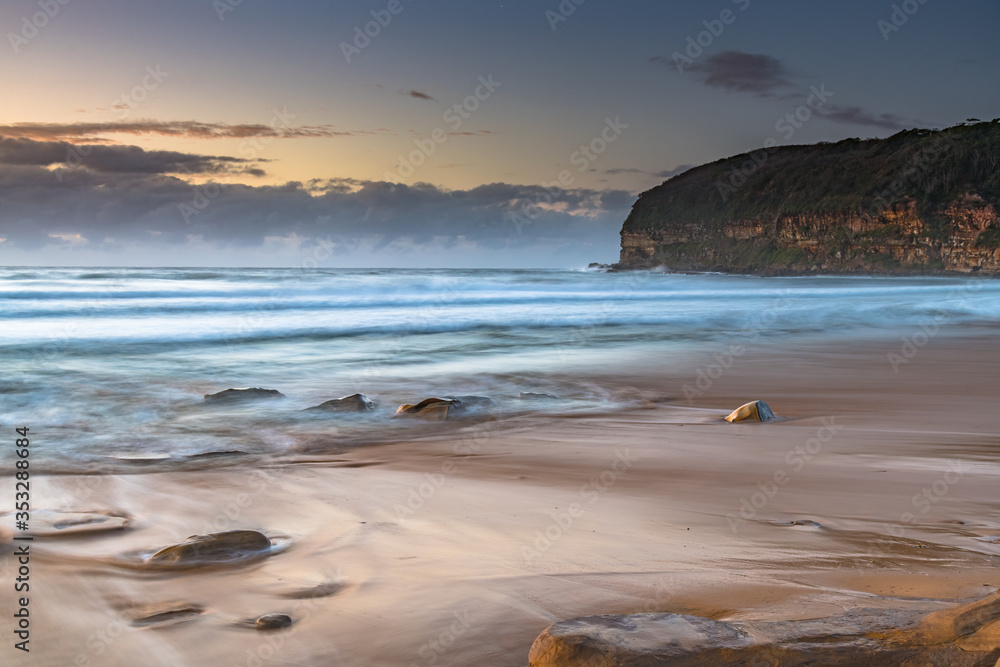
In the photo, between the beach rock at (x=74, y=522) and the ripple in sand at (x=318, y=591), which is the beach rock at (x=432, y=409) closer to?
the beach rock at (x=74, y=522)

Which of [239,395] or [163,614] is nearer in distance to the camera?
[163,614]

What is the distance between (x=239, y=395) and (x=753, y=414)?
4728 millimetres

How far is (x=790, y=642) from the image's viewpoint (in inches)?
69.1

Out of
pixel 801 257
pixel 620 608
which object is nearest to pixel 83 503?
pixel 620 608

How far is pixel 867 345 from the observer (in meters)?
12.7

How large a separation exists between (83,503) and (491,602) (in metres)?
2.54

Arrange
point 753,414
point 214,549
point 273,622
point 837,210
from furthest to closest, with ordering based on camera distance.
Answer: point 837,210, point 753,414, point 214,549, point 273,622

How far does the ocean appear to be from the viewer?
5.80 meters

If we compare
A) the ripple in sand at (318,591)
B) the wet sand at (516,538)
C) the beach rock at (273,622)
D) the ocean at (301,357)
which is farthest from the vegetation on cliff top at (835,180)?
the beach rock at (273,622)

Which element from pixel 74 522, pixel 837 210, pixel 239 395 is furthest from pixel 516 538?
pixel 837 210

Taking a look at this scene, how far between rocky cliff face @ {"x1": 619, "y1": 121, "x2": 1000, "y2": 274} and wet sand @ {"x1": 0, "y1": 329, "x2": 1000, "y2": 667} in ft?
280

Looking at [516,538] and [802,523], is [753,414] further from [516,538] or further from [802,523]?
[516,538]

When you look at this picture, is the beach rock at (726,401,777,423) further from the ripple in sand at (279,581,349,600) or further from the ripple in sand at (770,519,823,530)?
the ripple in sand at (279,581,349,600)

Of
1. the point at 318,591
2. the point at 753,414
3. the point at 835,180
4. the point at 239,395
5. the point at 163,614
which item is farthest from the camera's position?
the point at 835,180
